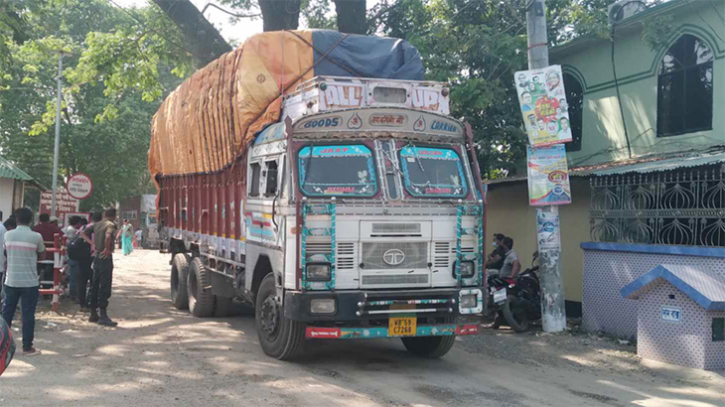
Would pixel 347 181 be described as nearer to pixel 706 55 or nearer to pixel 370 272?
pixel 370 272

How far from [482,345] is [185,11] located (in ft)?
33.9

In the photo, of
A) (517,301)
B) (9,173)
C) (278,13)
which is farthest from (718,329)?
(9,173)

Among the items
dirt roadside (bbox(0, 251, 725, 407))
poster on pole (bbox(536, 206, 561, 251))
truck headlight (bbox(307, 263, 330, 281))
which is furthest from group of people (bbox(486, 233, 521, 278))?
truck headlight (bbox(307, 263, 330, 281))

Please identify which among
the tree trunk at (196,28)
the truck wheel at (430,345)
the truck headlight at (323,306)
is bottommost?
the truck wheel at (430,345)

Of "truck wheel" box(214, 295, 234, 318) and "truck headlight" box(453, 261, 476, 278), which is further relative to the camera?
"truck wheel" box(214, 295, 234, 318)

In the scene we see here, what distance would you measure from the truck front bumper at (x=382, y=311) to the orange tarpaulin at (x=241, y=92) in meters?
2.55

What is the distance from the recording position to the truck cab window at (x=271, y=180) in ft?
25.5

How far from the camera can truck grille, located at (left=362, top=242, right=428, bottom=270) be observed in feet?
23.7

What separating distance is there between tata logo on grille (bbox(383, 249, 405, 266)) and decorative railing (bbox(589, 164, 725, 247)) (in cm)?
405

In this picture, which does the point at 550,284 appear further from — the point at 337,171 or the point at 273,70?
the point at 273,70

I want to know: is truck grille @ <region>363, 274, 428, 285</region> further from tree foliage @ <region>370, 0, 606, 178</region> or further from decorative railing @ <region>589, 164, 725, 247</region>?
tree foliage @ <region>370, 0, 606, 178</region>

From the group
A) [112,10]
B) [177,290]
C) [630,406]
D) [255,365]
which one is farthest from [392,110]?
[112,10]

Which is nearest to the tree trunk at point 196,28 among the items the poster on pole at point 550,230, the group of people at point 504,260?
the group of people at point 504,260

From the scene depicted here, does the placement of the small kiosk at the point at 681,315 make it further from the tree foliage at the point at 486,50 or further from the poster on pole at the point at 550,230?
the tree foliage at the point at 486,50
